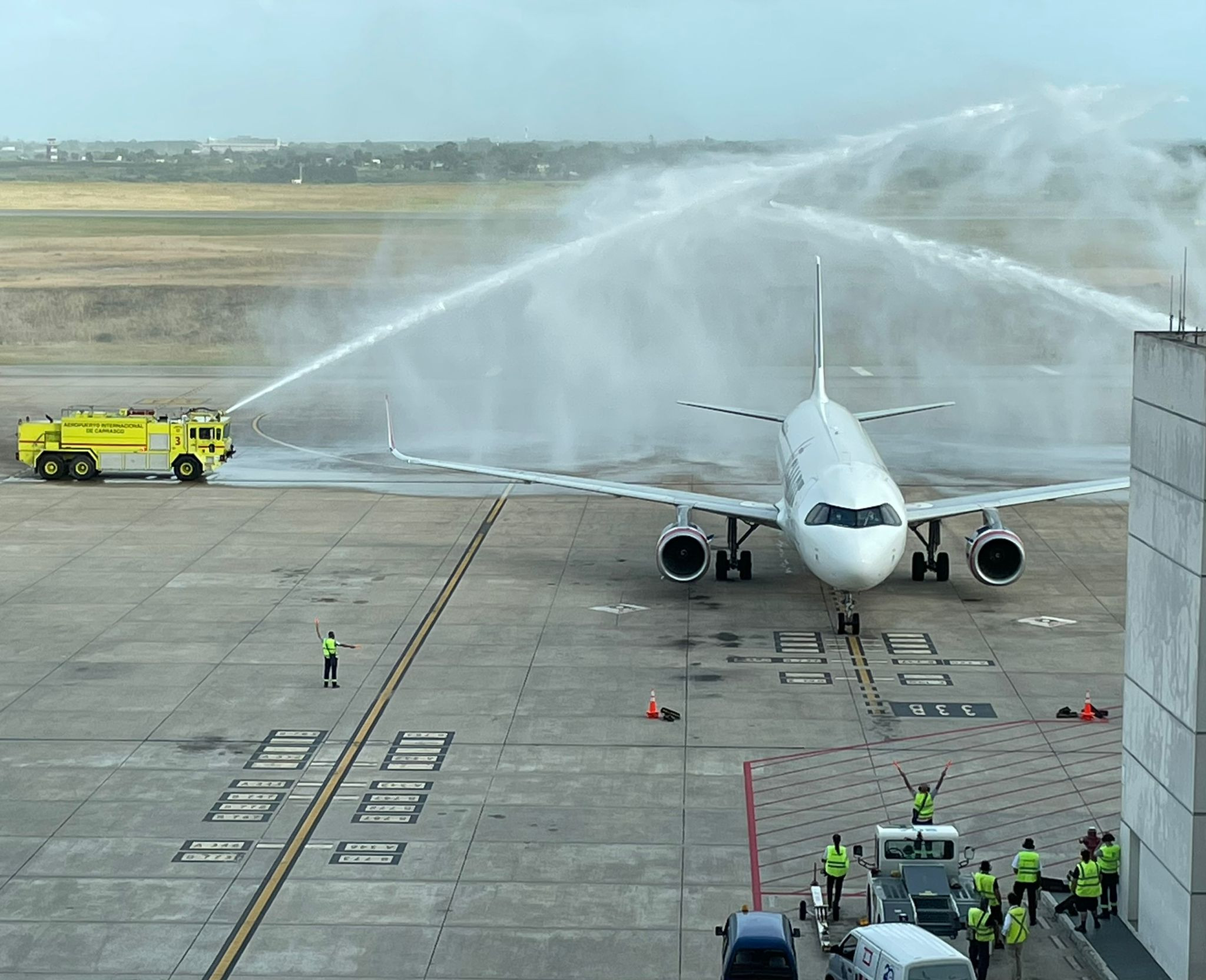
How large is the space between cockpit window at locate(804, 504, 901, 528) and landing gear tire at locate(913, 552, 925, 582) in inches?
277

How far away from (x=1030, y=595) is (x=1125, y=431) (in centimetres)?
3344

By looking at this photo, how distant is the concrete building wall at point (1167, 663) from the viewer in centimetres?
2358

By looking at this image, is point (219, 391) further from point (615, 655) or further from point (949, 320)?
point (615, 655)

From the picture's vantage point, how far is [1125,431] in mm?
80000

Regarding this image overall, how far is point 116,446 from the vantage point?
6881 cm

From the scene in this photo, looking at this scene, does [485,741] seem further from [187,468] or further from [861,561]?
[187,468]

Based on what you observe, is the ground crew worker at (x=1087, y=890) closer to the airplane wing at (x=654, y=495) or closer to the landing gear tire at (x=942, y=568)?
the airplane wing at (x=654, y=495)

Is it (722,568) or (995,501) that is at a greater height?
(995,501)

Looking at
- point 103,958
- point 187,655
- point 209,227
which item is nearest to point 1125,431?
point 187,655

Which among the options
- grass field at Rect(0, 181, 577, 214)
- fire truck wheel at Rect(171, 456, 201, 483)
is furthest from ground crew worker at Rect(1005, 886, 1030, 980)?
grass field at Rect(0, 181, 577, 214)

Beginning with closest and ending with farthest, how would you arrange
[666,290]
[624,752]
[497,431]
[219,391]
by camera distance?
[624,752] < [497,431] < [219,391] < [666,290]

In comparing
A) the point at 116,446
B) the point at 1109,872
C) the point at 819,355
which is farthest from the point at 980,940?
the point at 116,446

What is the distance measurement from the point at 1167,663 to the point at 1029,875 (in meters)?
4.43

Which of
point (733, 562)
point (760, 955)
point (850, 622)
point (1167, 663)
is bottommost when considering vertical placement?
point (850, 622)
